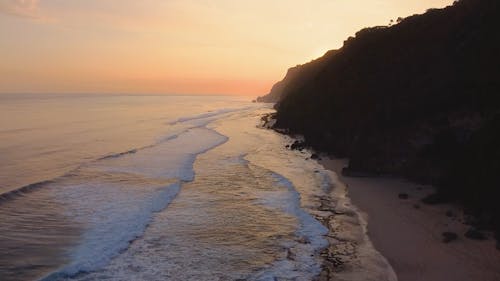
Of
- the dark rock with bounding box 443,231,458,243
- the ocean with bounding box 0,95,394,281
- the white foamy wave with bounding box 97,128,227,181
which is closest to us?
the ocean with bounding box 0,95,394,281

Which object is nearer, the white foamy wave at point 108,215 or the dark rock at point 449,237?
the white foamy wave at point 108,215

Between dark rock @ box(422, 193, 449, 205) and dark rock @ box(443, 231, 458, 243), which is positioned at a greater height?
dark rock @ box(422, 193, 449, 205)

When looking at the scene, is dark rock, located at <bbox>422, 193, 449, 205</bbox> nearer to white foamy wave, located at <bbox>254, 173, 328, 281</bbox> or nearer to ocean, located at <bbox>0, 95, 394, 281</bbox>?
ocean, located at <bbox>0, 95, 394, 281</bbox>

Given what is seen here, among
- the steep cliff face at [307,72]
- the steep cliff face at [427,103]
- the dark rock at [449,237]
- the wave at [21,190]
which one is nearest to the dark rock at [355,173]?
the steep cliff face at [427,103]

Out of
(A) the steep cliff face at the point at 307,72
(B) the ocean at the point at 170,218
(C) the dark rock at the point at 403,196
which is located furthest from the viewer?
(A) the steep cliff face at the point at 307,72

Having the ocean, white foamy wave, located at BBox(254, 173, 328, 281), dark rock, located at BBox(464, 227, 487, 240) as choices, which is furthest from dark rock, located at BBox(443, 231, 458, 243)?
white foamy wave, located at BBox(254, 173, 328, 281)

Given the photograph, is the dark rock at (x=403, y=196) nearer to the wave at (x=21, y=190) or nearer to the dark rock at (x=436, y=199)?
the dark rock at (x=436, y=199)
